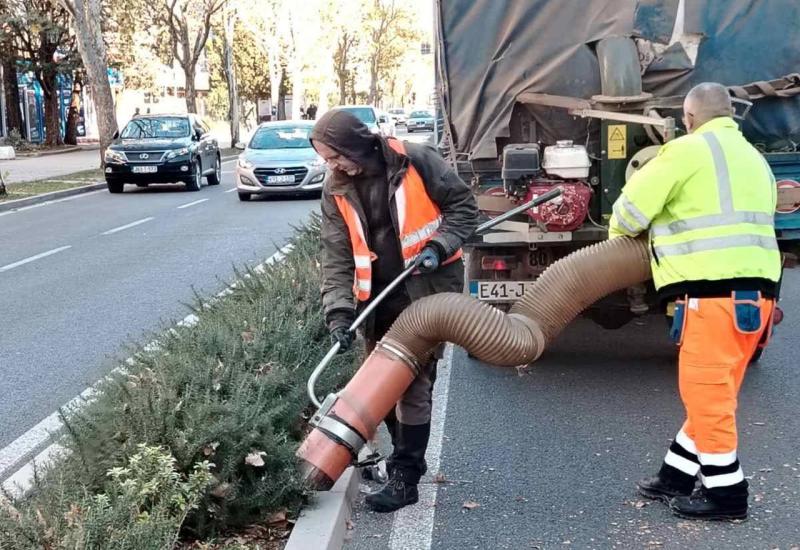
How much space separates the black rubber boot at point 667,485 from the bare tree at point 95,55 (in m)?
24.4

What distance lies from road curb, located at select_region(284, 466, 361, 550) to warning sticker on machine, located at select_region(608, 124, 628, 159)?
2.84 m

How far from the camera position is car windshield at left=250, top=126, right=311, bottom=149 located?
2092 cm

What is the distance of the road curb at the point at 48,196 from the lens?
19.5 meters

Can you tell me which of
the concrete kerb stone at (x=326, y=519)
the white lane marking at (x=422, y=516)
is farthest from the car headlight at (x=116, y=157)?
the concrete kerb stone at (x=326, y=519)

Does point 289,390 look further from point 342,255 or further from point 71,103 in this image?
point 71,103

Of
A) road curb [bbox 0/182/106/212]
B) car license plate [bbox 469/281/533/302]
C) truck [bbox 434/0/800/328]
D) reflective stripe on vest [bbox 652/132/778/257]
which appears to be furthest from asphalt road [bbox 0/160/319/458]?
reflective stripe on vest [bbox 652/132/778/257]

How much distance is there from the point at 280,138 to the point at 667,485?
Answer: 57.3 ft

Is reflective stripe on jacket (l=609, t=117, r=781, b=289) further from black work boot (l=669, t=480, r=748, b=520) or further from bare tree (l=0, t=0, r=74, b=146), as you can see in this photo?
bare tree (l=0, t=0, r=74, b=146)

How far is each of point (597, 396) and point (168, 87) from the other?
74.5 meters

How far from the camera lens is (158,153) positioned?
73.1 feet

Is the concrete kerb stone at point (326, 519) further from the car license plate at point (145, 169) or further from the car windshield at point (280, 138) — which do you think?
the car license plate at point (145, 169)

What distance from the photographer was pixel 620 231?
14.6 feet

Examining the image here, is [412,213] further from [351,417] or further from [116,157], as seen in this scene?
[116,157]

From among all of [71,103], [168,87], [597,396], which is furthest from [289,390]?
[168,87]
